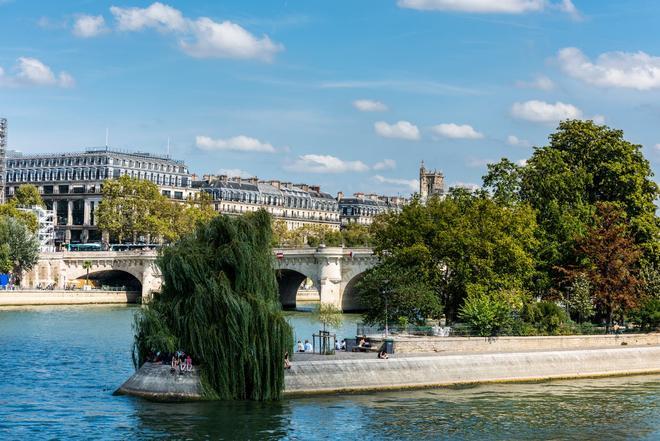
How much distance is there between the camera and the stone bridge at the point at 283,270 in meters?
99.2

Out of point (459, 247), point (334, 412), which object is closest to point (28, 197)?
point (459, 247)

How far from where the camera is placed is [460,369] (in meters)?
47.2

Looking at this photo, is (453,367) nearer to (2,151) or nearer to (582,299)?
(582,299)

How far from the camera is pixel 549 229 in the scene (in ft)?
218

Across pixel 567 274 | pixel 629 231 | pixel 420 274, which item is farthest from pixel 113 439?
pixel 629 231

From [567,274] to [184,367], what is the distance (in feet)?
95.8

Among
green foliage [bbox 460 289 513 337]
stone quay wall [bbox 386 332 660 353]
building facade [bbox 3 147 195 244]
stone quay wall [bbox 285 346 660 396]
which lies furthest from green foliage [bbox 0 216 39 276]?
stone quay wall [bbox 285 346 660 396]

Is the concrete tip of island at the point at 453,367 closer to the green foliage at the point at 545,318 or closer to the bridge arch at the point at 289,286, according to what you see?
the green foliage at the point at 545,318

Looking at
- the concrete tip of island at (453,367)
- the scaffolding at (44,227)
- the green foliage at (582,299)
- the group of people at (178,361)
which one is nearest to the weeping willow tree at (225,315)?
the group of people at (178,361)

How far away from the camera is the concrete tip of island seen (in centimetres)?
4053

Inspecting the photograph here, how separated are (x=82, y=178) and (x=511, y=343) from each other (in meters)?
111

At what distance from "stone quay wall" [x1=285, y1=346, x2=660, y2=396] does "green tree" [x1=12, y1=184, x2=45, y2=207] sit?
10227 centimetres

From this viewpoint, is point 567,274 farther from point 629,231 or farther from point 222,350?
point 222,350

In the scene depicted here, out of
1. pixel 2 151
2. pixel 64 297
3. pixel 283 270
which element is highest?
pixel 2 151
